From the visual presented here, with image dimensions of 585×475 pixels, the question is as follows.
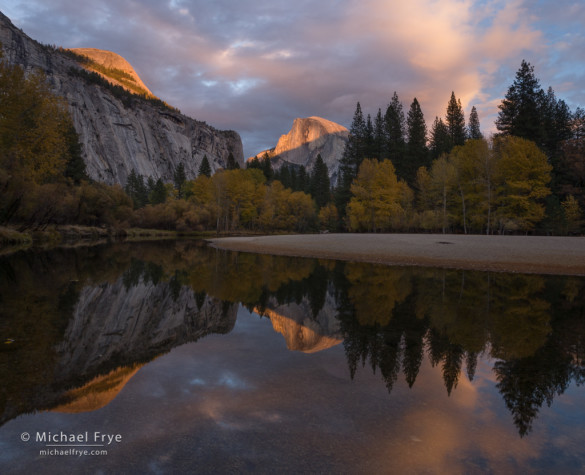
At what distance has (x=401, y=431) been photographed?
3850 mm

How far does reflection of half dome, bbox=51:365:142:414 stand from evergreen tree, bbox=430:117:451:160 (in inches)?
2729

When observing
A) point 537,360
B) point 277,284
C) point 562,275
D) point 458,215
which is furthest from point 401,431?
point 458,215

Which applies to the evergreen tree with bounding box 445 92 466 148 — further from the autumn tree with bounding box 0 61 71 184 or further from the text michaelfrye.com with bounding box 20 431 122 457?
the text michaelfrye.com with bounding box 20 431 122 457

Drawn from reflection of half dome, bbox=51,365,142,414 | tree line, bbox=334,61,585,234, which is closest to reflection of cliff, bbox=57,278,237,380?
reflection of half dome, bbox=51,365,142,414

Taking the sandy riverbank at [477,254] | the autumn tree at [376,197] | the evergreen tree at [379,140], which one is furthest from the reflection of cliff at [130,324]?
the evergreen tree at [379,140]

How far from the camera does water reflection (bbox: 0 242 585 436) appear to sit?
16.8 ft

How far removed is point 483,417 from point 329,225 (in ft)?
271

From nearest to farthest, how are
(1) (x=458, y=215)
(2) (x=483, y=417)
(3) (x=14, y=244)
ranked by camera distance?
(2) (x=483, y=417) < (3) (x=14, y=244) < (1) (x=458, y=215)

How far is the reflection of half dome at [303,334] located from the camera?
7.16m

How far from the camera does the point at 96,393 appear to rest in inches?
185

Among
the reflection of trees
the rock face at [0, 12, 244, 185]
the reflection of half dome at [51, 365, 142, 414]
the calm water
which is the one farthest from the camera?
the rock face at [0, 12, 244, 185]

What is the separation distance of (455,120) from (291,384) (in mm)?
85407

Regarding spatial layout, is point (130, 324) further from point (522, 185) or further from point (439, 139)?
point (439, 139)

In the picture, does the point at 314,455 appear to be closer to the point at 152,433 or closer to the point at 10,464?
the point at 152,433
